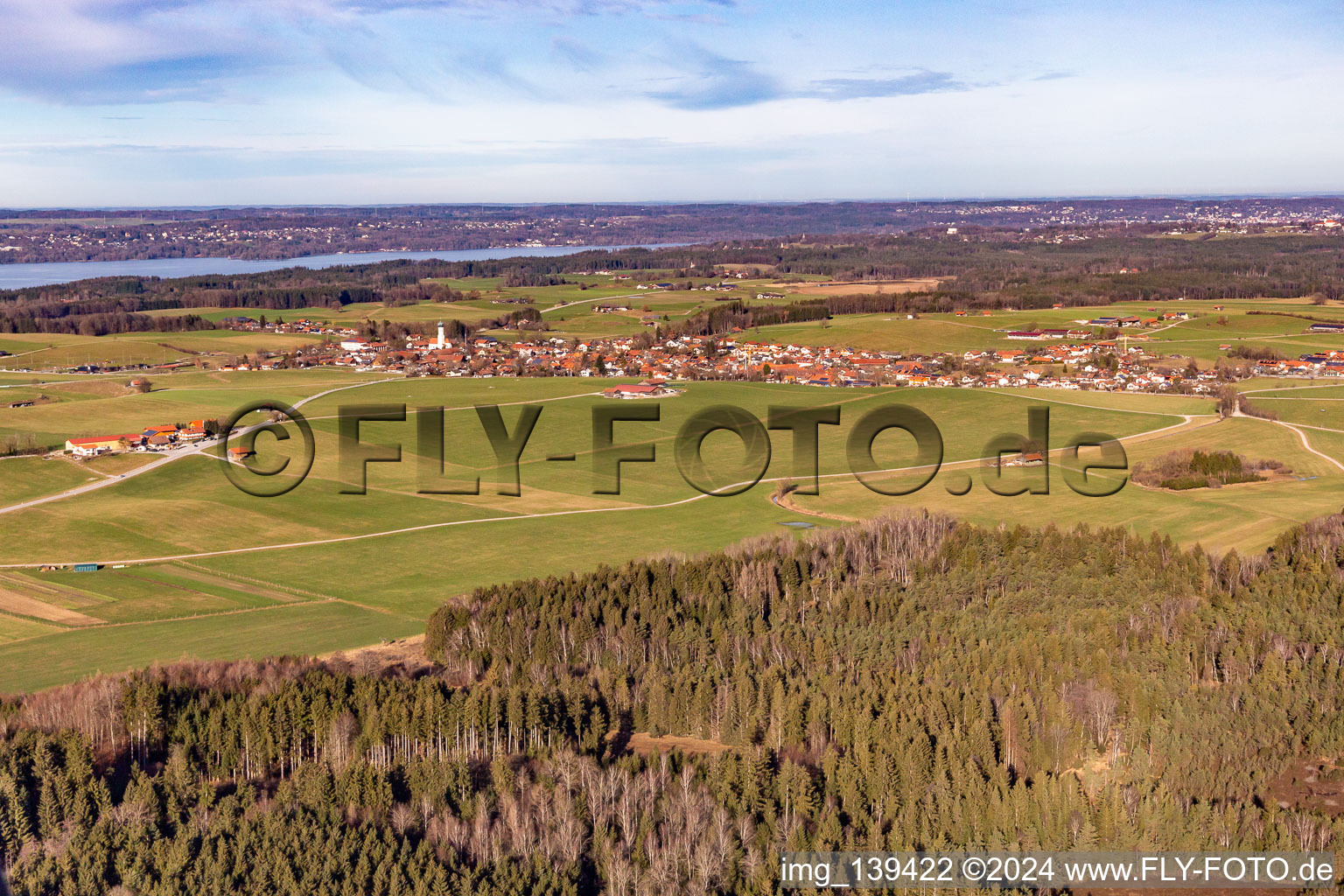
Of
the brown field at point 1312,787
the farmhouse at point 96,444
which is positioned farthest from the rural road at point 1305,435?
the farmhouse at point 96,444

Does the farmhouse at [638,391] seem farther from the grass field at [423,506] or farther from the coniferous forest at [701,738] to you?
the coniferous forest at [701,738]

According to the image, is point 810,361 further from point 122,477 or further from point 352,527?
point 122,477

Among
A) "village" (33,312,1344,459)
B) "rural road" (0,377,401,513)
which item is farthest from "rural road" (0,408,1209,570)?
"village" (33,312,1344,459)

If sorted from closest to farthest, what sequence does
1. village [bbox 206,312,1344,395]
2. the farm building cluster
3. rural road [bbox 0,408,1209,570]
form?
rural road [bbox 0,408,1209,570] → the farm building cluster → village [bbox 206,312,1344,395]

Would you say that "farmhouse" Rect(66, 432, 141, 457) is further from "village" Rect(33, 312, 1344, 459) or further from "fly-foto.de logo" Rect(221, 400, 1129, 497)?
"village" Rect(33, 312, 1344, 459)

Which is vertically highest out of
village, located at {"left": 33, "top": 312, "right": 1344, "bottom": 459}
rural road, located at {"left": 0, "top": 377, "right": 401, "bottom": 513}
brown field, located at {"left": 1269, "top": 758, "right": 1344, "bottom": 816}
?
village, located at {"left": 33, "top": 312, "right": 1344, "bottom": 459}

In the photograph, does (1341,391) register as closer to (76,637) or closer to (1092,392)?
(1092,392)

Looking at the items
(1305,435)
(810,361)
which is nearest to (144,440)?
(810,361)

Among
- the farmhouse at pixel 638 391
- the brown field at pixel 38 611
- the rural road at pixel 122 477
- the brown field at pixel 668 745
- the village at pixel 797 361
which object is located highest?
the village at pixel 797 361
